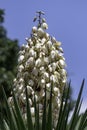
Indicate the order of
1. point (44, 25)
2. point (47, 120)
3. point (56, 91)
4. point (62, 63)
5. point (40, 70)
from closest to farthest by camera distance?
point (47, 120), point (56, 91), point (40, 70), point (62, 63), point (44, 25)

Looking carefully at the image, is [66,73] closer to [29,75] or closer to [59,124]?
[29,75]

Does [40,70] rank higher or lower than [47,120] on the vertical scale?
higher

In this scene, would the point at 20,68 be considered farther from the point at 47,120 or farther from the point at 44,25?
the point at 47,120

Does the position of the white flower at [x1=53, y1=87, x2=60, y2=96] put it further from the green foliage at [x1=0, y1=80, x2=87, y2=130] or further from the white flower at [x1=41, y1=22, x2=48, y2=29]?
the white flower at [x1=41, y1=22, x2=48, y2=29]

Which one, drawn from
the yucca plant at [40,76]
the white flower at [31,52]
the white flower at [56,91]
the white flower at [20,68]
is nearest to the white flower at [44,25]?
the yucca plant at [40,76]

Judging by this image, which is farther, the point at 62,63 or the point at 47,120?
the point at 62,63

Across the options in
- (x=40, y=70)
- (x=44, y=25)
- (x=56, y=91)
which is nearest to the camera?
(x=56, y=91)

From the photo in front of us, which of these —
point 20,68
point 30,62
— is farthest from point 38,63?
point 20,68

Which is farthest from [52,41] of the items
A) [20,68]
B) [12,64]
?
[12,64]

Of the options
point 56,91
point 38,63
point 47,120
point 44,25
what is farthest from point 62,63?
point 47,120

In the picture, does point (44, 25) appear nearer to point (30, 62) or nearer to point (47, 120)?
point (30, 62)

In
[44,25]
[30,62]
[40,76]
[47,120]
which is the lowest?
[47,120]
